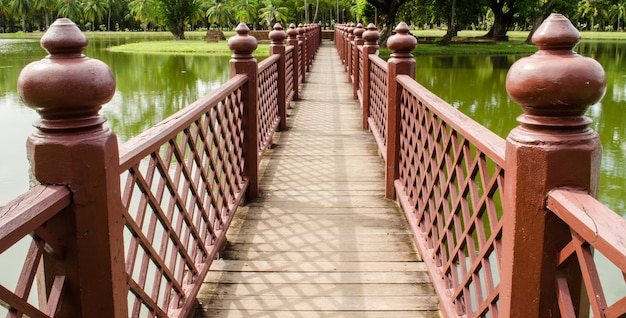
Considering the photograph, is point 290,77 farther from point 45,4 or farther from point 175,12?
point 45,4

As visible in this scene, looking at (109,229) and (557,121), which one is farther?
(109,229)

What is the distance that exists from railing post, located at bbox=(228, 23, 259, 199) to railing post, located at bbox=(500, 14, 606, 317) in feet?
9.54

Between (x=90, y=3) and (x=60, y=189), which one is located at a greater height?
(x=90, y=3)

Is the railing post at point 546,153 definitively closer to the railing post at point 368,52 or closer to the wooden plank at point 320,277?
the wooden plank at point 320,277

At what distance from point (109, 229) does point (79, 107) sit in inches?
13.0

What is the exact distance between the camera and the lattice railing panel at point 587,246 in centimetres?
113

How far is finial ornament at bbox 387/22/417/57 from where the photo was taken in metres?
3.92

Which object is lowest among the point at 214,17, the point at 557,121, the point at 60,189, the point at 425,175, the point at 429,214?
the point at 429,214

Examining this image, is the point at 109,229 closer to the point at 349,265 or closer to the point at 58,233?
the point at 58,233

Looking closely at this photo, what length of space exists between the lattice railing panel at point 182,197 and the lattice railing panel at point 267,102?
1.09m

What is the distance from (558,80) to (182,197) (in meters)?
1.79

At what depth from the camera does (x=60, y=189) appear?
1465mm

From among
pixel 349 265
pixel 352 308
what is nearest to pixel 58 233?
pixel 352 308

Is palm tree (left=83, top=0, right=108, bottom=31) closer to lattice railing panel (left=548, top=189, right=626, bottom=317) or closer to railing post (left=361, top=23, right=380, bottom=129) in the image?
railing post (left=361, top=23, right=380, bottom=129)
